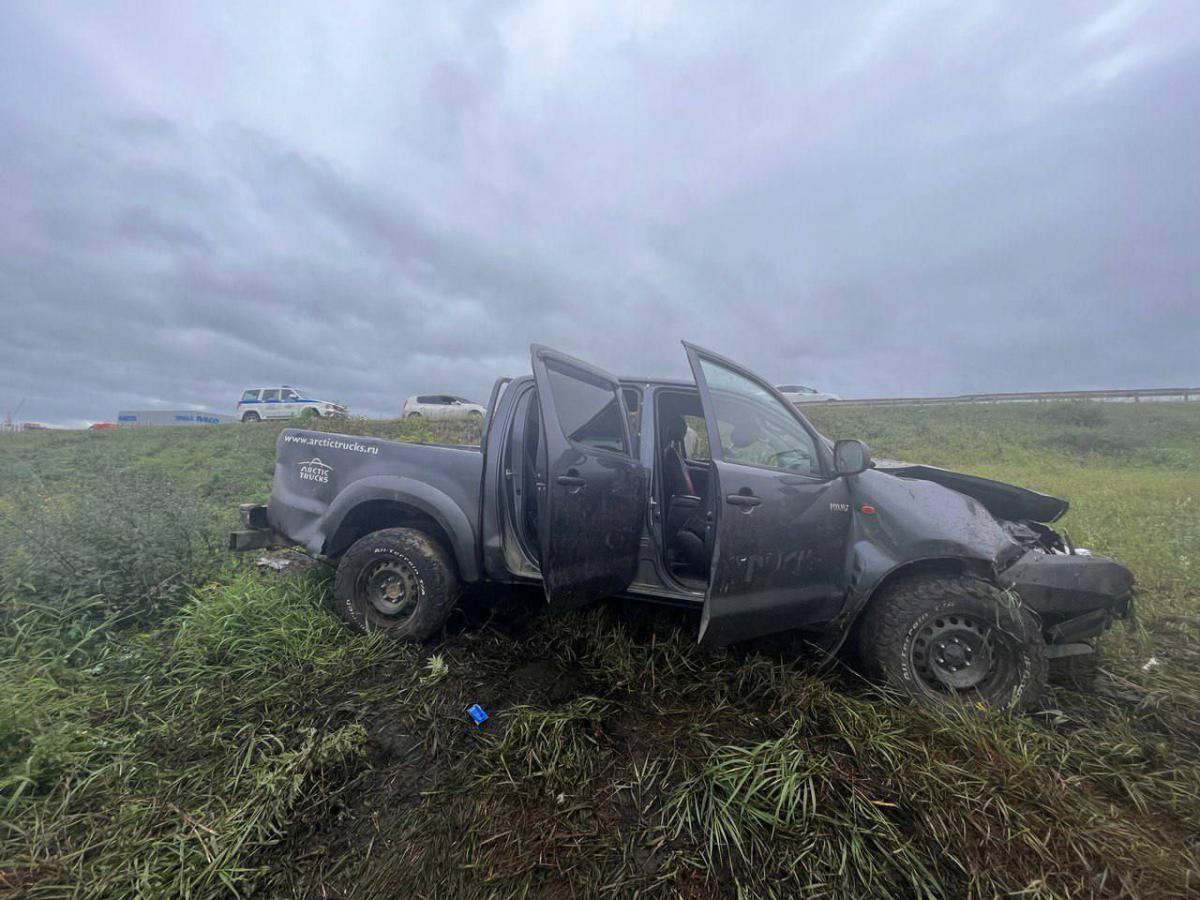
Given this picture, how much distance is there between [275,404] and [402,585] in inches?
885

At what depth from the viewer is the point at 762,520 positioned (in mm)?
2777

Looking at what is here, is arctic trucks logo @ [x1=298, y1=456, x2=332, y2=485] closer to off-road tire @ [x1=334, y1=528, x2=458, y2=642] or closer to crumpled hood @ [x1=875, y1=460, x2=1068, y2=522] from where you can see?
off-road tire @ [x1=334, y1=528, x2=458, y2=642]

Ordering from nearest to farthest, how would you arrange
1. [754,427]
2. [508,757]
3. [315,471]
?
[508,757], [754,427], [315,471]

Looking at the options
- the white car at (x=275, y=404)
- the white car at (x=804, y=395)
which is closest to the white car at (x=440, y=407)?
the white car at (x=275, y=404)

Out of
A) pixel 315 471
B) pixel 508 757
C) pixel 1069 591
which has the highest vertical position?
pixel 315 471

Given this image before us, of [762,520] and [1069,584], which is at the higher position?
[762,520]

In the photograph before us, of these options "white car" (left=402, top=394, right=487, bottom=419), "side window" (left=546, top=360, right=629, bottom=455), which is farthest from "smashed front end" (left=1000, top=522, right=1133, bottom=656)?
"white car" (left=402, top=394, right=487, bottom=419)

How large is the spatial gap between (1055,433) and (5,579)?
1882 cm

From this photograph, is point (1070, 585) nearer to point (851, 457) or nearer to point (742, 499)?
point (851, 457)

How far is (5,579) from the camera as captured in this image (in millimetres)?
3201

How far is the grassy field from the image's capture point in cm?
182

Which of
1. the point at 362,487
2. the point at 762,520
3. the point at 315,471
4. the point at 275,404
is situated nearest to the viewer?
the point at 762,520

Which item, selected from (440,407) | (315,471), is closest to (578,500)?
(315,471)

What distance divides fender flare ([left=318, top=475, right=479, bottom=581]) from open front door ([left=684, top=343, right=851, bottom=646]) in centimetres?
153
